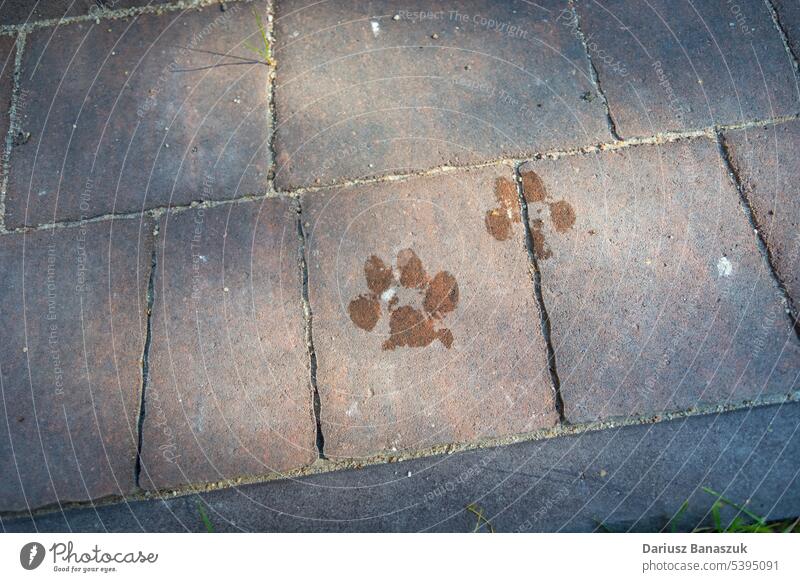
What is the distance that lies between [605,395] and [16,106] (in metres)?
2.03

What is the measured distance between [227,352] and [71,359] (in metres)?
0.44

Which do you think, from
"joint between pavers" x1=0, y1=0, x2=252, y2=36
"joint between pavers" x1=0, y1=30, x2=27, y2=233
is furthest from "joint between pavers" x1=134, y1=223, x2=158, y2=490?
"joint between pavers" x1=0, y1=0, x2=252, y2=36

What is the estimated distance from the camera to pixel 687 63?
6.48 ft

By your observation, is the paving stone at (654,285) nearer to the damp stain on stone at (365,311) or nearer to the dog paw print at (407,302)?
the dog paw print at (407,302)

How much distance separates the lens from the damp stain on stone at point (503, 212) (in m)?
1.80

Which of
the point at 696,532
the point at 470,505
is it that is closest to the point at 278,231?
the point at 470,505

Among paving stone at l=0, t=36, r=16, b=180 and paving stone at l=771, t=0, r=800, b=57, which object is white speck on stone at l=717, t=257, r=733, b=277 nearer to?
paving stone at l=771, t=0, r=800, b=57

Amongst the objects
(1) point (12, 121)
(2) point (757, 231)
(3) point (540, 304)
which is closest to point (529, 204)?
(3) point (540, 304)

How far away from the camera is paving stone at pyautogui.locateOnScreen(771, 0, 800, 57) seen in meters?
1.99

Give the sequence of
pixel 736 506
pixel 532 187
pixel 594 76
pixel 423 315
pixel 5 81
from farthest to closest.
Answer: pixel 5 81 < pixel 594 76 < pixel 532 187 < pixel 423 315 < pixel 736 506

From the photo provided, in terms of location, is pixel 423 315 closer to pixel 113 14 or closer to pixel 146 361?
pixel 146 361

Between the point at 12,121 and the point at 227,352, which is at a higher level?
the point at 12,121

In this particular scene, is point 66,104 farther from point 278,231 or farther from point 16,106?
point 278,231

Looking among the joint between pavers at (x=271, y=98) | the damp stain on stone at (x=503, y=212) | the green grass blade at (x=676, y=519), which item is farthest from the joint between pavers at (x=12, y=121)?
the green grass blade at (x=676, y=519)
